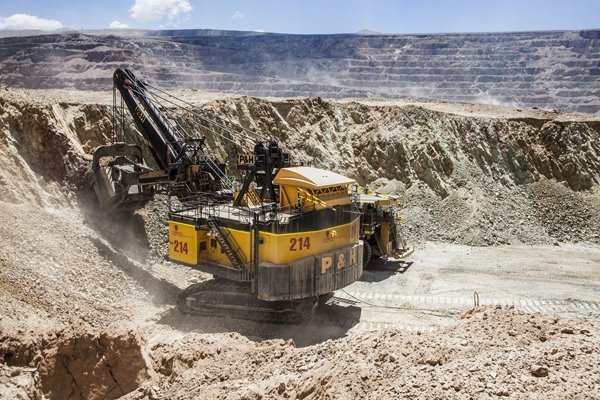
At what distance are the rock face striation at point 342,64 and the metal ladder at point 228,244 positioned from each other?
45386 millimetres

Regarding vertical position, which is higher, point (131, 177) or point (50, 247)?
point (131, 177)

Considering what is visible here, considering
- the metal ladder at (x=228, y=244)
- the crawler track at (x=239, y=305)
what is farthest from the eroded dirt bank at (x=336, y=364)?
the crawler track at (x=239, y=305)

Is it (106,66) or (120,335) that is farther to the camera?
(106,66)

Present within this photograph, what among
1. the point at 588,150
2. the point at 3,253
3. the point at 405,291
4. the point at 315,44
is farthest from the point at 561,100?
the point at 3,253

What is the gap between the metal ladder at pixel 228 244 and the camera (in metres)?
12.2

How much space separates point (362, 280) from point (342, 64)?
6664cm

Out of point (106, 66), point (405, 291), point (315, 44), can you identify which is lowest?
point (405, 291)

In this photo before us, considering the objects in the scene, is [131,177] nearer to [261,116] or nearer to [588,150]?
[261,116]

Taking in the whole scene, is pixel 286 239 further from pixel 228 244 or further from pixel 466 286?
pixel 466 286

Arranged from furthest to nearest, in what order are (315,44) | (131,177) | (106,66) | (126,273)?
(315,44)
(106,66)
(131,177)
(126,273)

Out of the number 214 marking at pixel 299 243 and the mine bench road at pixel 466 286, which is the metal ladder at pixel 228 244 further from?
the mine bench road at pixel 466 286

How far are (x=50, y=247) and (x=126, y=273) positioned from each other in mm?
2007

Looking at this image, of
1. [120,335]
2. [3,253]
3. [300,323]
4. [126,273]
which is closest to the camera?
[120,335]

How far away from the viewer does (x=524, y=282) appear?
1686cm
